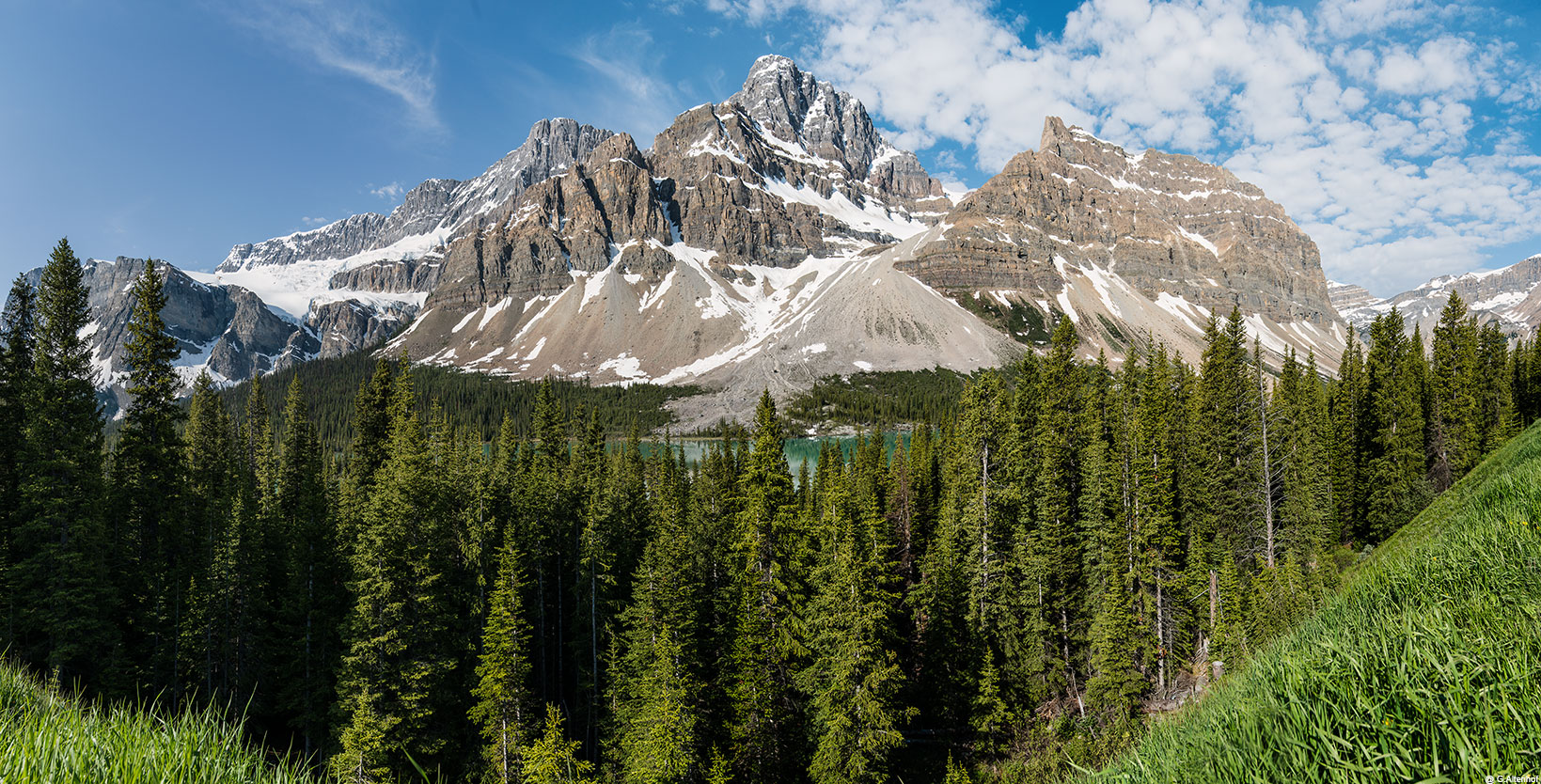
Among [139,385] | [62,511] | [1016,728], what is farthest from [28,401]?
[1016,728]

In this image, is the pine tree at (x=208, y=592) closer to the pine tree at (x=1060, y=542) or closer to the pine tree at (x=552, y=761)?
the pine tree at (x=552, y=761)

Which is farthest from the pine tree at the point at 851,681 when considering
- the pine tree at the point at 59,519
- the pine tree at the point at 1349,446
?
the pine tree at the point at 1349,446

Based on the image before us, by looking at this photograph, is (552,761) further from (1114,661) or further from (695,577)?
(1114,661)

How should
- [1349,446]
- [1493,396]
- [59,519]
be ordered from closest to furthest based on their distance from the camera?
[59,519] < [1349,446] < [1493,396]

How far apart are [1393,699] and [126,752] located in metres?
4.48

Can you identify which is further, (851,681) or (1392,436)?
(1392,436)

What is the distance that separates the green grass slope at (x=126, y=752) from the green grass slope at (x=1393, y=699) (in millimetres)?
3694

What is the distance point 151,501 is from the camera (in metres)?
25.4

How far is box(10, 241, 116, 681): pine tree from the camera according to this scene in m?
18.7

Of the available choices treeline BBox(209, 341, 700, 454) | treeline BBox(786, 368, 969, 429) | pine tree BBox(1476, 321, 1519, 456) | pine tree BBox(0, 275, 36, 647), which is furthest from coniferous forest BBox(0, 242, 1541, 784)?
treeline BBox(209, 341, 700, 454)

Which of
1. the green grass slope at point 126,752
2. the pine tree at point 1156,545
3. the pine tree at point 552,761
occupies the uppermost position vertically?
the green grass slope at point 126,752

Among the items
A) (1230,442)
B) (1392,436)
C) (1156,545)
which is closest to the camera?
(1156,545)

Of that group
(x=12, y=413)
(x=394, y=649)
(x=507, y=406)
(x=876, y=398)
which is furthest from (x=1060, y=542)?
(x=507, y=406)

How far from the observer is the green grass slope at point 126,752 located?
80.4 inches
